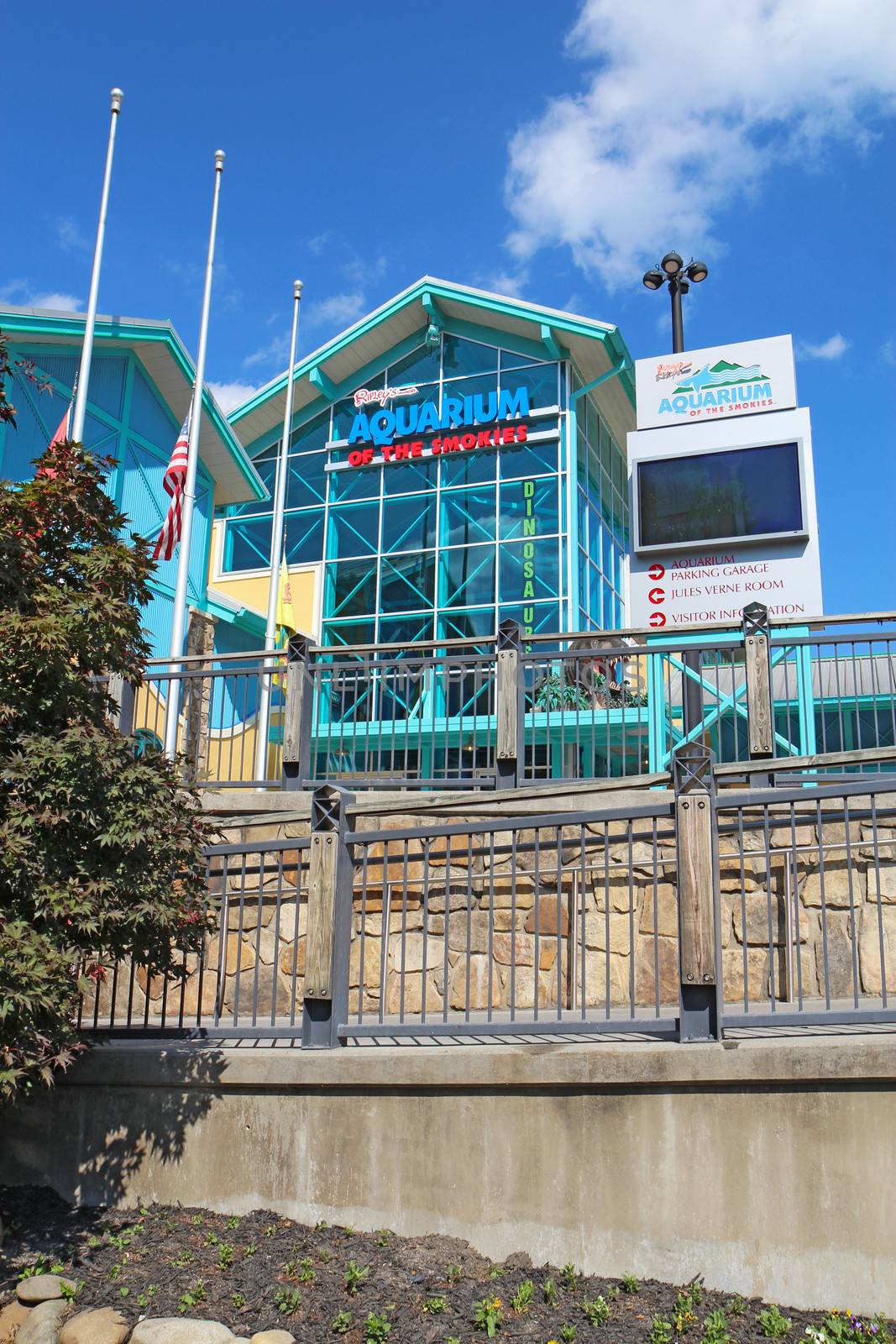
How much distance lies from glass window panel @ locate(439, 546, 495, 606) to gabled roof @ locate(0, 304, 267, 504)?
4.39 m

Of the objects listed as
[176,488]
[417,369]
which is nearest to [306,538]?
[417,369]

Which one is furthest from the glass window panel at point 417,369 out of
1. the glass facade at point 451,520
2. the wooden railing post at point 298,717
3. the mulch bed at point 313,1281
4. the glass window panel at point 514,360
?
the mulch bed at point 313,1281

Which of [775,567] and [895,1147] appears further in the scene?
[775,567]

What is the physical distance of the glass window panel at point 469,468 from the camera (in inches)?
1003

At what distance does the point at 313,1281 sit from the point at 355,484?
22713 mm

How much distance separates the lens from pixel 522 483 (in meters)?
24.9

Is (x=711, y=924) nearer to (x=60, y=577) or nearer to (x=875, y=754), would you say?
(x=875, y=754)

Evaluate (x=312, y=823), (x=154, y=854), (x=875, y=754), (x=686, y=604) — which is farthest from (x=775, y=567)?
(x=154, y=854)

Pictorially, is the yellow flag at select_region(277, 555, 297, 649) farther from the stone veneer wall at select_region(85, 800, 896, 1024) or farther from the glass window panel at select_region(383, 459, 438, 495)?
the stone veneer wall at select_region(85, 800, 896, 1024)

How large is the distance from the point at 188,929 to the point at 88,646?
1576 millimetres

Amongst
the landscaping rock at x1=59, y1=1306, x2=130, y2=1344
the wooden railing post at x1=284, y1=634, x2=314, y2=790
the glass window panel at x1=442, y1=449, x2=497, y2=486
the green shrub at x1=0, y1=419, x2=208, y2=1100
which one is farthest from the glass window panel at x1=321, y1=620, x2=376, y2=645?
the landscaping rock at x1=59, y1=1306, x2=130, y2=1344

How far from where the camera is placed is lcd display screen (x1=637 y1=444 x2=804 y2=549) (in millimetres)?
14648

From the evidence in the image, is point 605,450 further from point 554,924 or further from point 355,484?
point 554,924

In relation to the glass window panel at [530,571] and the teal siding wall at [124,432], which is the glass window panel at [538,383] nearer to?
the glass window panel at [530,571]
